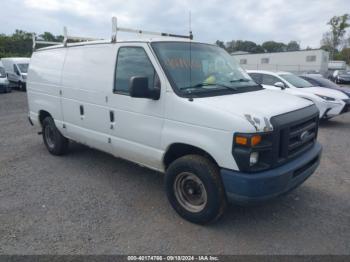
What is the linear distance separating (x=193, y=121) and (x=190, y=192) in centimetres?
91

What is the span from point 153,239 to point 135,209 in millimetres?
728

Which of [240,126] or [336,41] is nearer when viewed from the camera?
[240,126]

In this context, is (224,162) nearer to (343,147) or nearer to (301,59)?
(343,147)

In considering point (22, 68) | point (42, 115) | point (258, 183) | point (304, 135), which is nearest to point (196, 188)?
point (258, 183)

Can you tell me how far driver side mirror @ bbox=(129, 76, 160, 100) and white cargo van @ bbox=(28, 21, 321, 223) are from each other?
0.01 meters

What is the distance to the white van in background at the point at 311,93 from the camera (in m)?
8.84

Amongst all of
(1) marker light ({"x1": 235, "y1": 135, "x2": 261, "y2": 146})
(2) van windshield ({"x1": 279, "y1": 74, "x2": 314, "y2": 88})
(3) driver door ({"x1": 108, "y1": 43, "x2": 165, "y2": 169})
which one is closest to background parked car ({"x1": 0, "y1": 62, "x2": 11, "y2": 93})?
(2) van windshield ({"x1": 279, "y1": 74, "x2": 314, "y2": 88})

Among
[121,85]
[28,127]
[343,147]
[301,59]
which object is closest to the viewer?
[121,85]

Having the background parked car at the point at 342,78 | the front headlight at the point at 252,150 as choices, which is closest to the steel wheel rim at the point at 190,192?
the front headlight at the point at 252,150

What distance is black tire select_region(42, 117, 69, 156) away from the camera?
5.86m

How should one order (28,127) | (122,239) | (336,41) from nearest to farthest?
(122,239) < (28,127) < (336,41)

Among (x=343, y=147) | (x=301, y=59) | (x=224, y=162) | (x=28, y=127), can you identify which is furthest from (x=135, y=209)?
(x=301, y=59)

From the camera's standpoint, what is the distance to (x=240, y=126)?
2.98m

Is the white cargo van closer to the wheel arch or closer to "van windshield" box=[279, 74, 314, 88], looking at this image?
the wheel arch
